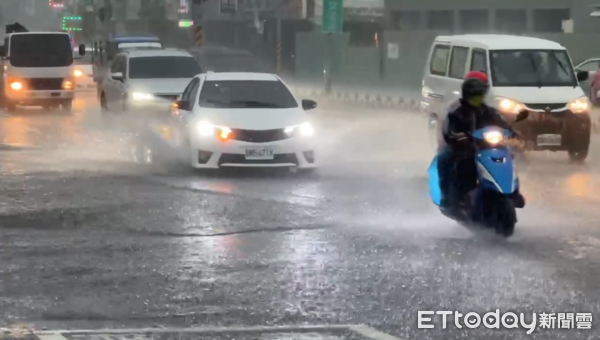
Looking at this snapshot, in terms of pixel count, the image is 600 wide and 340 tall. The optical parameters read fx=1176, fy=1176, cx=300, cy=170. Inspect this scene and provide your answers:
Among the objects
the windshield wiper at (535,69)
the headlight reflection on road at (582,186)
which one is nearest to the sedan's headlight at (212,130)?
the headlight reflection on road at (582,186)

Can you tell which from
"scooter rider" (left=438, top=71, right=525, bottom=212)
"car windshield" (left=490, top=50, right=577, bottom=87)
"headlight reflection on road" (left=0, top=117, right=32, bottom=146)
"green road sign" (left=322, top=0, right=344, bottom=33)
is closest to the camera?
"scooter rider" (left=438, top=71, right=525, bottom=212)

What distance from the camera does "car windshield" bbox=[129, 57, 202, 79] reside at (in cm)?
2452

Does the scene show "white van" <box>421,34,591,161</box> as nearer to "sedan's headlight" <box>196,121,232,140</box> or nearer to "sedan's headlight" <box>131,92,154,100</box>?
"sedan's headlight" <box>196,121,232,140</box>

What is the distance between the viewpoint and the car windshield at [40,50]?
102ft

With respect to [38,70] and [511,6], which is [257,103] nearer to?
[38,70]

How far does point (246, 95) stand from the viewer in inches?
680

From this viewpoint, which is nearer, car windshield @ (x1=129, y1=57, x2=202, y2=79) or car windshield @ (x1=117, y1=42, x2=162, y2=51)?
car windshield @ (x1=129, y1=57, x2=202, y2=79)

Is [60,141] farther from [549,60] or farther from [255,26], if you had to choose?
[255,26]

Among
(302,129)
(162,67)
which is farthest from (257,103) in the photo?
(162,67)

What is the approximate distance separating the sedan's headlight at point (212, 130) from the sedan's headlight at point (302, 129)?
2.73ft

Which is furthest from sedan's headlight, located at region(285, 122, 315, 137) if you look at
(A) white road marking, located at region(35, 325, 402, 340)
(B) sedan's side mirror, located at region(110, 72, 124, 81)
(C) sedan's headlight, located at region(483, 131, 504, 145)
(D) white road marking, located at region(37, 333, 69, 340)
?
(D) white road marking, located at region(37, 333, 69, 340)

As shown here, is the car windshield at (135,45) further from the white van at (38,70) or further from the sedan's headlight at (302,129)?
the sedan's headlight at (302,129)

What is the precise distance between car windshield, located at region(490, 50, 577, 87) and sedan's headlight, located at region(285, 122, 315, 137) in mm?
3736

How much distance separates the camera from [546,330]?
725 cm
